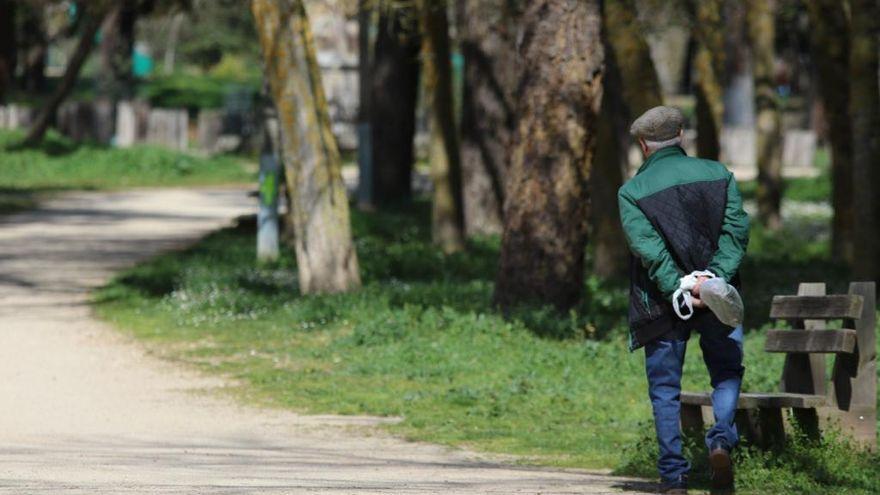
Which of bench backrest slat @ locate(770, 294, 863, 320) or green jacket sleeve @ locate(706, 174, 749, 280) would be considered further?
bench backrest slat @ locate(770, 294, 863, 320)

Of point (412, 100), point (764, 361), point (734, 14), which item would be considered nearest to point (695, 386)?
point (764, 361)

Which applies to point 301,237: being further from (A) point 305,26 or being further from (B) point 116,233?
(B) point 116,233

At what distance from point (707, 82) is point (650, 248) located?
16.2 m

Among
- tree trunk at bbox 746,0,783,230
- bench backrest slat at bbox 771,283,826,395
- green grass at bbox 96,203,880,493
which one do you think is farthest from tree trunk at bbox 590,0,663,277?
bench backrest slat at bbox 771,283,826,395

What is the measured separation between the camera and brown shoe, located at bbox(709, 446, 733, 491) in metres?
8.43

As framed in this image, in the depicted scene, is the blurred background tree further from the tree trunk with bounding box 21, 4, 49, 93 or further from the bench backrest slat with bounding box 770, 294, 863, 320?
the bench backrest slat with bounding box 770, 294, 863, 320

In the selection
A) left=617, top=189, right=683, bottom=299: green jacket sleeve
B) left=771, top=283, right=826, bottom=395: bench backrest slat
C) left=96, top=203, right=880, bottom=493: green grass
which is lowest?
left=96, top=203, right=880, bottom=493: green grass

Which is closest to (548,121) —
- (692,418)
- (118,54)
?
(692,418)

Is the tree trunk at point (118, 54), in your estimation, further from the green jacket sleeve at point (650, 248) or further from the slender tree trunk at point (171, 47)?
the green jacket sleeve at point (650, 248)

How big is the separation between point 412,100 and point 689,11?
17.4ft

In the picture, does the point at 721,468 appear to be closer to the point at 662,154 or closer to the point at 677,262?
the point at 677,262

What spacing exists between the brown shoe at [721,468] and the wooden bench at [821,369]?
1078mm

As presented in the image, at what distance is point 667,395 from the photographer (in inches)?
335

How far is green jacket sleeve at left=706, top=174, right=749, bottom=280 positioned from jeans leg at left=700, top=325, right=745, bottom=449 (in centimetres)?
31
